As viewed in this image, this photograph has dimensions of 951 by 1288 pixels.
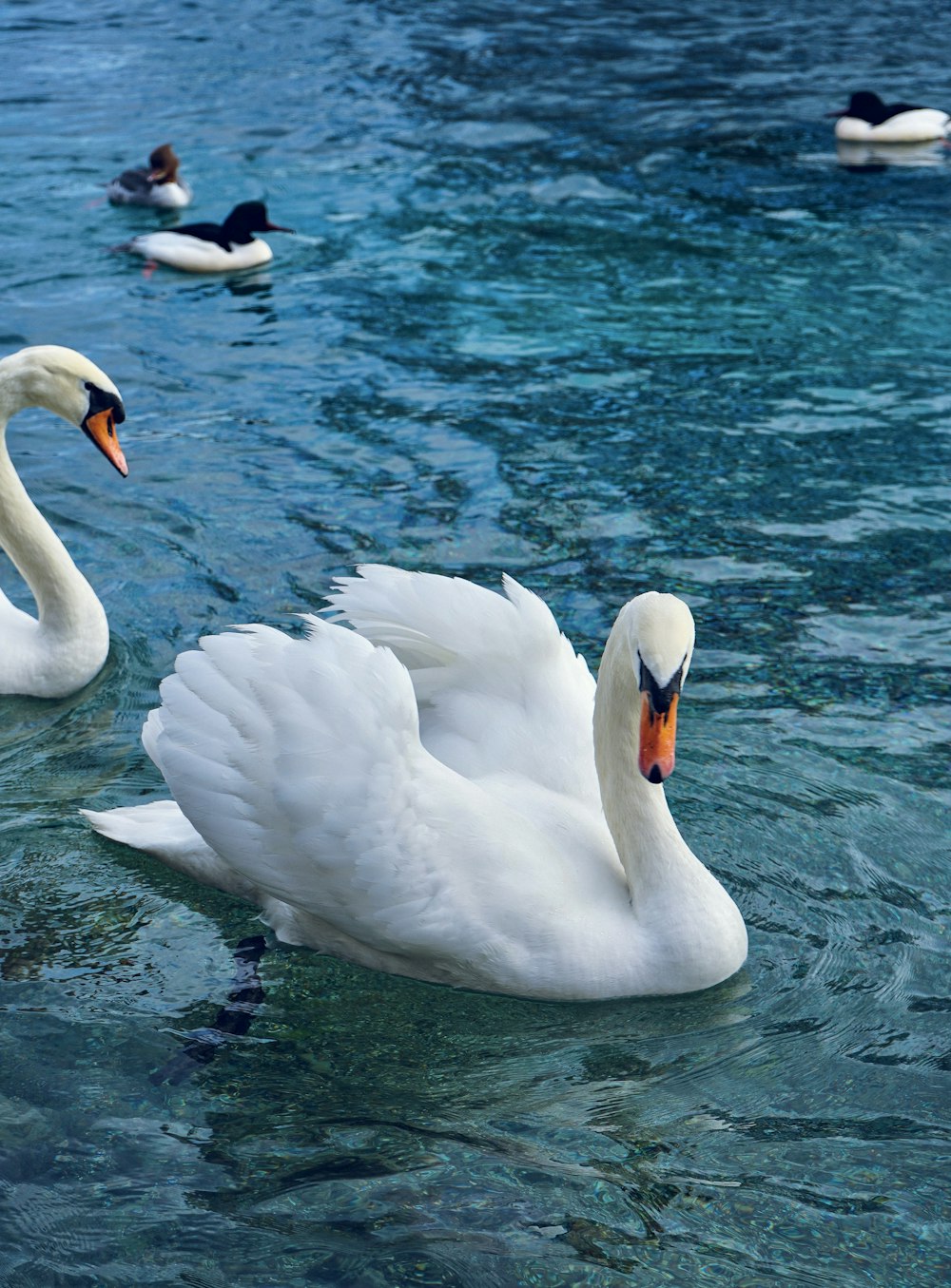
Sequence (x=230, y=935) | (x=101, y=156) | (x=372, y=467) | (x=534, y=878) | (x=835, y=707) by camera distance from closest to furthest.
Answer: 1. (x=534, y=878)
2. (x=230, y=935)
3. (x=835, y=707)
4. (x=372, y=467)
5. (x=101, y=156)

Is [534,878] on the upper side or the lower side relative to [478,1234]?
upper

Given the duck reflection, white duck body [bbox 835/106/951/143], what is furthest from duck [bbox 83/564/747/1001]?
white duck body [bbox 835/106/951/143]

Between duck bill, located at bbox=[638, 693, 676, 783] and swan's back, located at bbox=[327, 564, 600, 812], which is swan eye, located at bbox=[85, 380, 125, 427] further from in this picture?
duck bill, located at bbox=[638, 693, 676, 783]

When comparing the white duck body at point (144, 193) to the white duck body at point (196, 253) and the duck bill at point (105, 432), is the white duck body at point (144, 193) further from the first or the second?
the duck bill at point (105, 432)

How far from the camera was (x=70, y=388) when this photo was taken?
21.1ft

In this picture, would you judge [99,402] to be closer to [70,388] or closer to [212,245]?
[70,388]

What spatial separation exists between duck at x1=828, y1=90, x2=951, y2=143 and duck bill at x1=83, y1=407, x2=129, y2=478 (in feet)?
29.5

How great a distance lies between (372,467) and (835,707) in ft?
10.2

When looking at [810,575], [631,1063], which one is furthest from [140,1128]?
[810,575]

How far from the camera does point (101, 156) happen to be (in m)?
14.1

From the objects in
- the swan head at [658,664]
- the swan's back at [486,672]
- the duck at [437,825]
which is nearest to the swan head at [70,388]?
the swan's back at [486,672]

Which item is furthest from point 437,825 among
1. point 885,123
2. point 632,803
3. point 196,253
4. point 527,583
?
point 885,123

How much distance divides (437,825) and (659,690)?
691 mm

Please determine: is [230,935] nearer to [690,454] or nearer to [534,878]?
[534,878]
